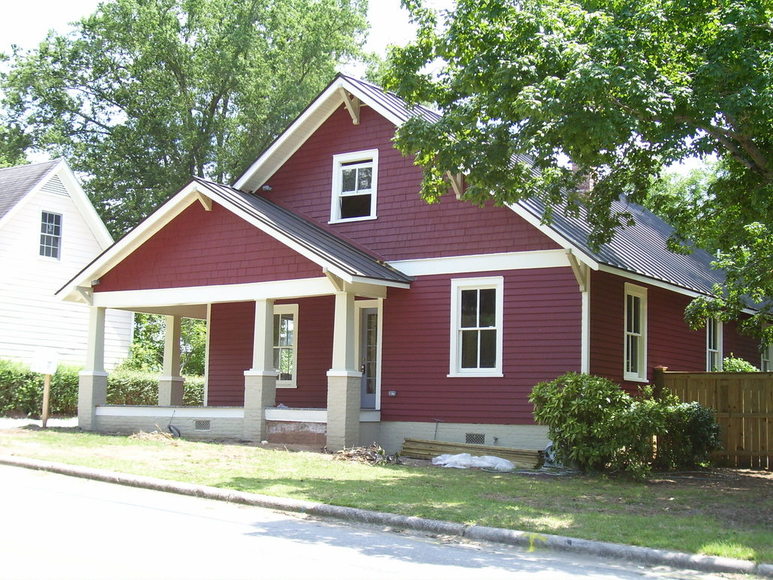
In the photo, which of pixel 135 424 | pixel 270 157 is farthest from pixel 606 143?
pixel 135 424

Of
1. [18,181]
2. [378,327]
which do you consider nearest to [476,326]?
[378,327]

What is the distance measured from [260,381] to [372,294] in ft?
9.02

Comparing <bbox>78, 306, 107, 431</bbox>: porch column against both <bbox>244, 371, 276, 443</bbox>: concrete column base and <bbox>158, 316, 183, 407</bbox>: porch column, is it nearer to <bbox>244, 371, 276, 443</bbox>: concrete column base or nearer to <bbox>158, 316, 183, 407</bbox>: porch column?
<bbox>158, 316, 183, 407</bbox>: porch column

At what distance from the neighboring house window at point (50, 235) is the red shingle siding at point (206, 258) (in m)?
10.3

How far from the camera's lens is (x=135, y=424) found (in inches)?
782

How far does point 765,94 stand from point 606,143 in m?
1.86

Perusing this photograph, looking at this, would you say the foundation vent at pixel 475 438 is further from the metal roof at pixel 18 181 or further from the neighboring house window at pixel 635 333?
the metal roof at pixel 18 181

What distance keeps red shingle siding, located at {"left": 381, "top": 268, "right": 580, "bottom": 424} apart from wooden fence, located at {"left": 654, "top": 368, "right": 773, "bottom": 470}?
2.86 metres

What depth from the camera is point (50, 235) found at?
30.0 m

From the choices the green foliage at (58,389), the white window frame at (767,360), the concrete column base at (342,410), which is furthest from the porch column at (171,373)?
the white window frame at (767,360)

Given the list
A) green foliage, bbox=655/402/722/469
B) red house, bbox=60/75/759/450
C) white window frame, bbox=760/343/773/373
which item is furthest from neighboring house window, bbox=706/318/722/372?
green foliage, bbox=655/402/722/469

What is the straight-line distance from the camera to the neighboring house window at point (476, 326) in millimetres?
17578

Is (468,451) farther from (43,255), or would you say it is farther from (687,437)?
(43,255)

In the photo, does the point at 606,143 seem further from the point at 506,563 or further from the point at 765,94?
the point at 506,563
